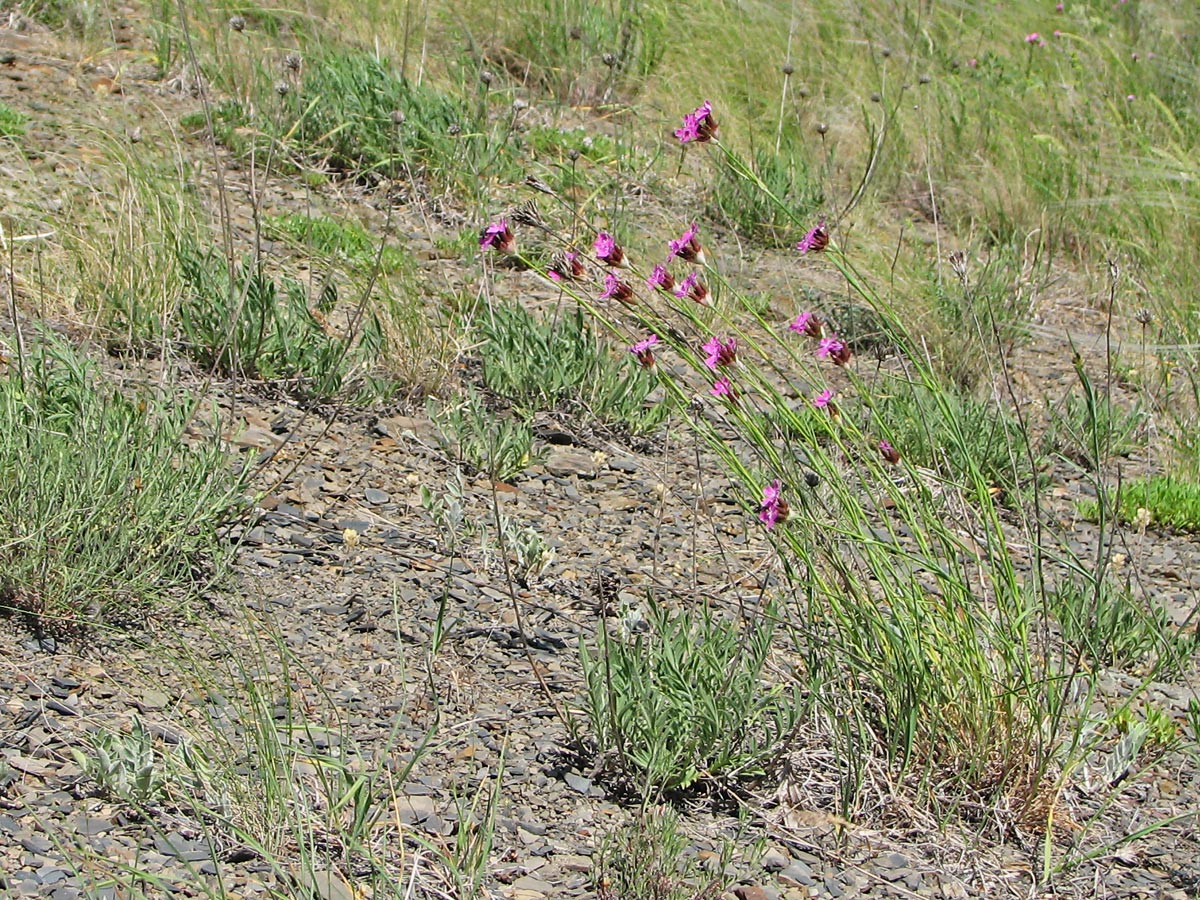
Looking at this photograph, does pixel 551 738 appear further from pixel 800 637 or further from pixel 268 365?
pixel 268 365

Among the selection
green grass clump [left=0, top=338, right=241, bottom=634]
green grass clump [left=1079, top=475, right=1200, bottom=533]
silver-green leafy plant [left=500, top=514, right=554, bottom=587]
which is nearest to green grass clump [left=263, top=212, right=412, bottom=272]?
green grass clump [left=0, top=338, right=241, bottom=634]

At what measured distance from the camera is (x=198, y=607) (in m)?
2.81

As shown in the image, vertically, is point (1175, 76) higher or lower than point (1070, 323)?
higher

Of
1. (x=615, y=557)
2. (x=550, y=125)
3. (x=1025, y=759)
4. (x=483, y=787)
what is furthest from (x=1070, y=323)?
(x=483, y=787)

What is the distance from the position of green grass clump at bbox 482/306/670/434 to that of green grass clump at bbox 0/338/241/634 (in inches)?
41.3

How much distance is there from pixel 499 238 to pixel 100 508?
100cm

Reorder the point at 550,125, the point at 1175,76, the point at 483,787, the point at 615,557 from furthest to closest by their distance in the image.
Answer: the point at 1175,76 < the point at 550,125 < the point at 615,557 < the point at 483,787

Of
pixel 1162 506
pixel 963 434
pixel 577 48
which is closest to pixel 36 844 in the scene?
pixel 963 434

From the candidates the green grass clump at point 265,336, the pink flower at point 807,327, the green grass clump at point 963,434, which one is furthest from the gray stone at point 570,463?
the pink flower at point 807,327

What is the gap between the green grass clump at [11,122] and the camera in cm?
477

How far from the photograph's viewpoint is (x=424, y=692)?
8.76ft

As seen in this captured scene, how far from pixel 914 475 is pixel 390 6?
4.74 m

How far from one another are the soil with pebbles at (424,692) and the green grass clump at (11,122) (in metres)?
1.12

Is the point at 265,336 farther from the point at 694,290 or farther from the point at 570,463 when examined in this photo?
the point at 694,290
